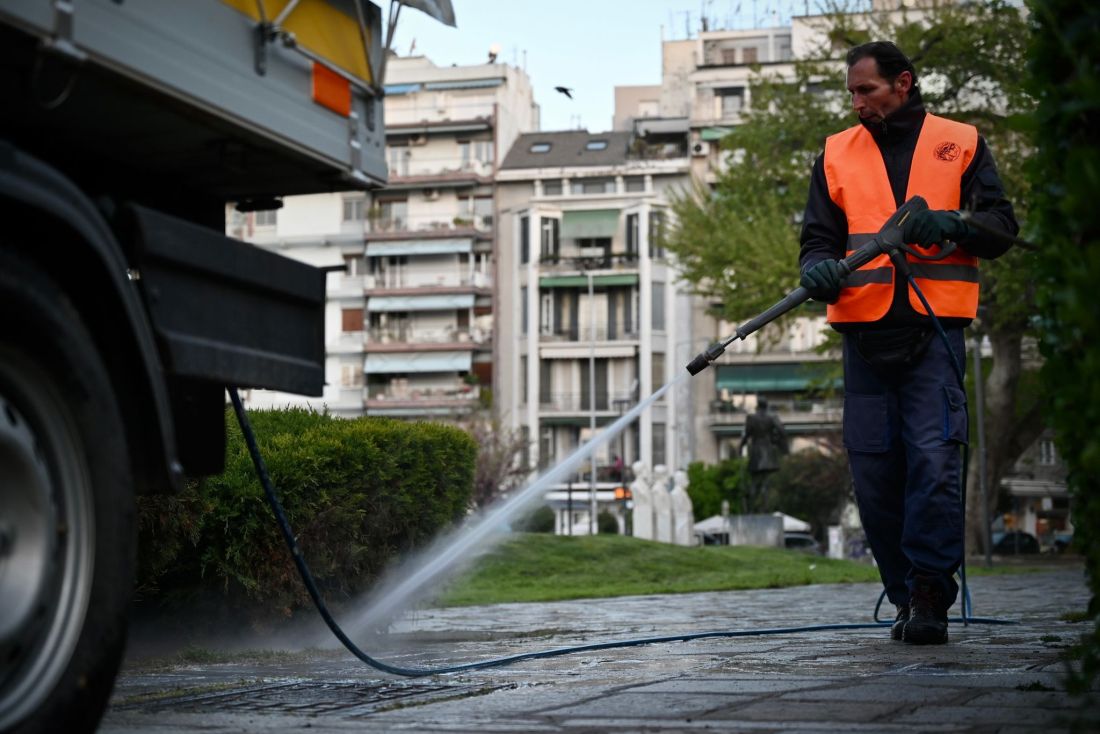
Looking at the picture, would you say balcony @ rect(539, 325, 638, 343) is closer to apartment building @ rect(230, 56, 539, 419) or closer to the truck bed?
apartment building @ rect(230, 56, 539, 419)

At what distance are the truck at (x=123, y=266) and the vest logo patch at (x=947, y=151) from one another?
312cm

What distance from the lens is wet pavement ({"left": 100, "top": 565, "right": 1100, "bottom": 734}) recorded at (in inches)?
148

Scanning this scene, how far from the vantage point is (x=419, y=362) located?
278 ft

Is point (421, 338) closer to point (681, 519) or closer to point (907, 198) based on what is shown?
point (681, 519)

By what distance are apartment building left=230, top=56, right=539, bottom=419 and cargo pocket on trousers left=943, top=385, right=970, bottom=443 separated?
251 ft

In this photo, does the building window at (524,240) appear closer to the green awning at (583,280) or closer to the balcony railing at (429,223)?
the green awning at (583,280)

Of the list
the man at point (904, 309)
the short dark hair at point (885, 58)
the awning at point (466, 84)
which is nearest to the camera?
the man at point (904, 309)

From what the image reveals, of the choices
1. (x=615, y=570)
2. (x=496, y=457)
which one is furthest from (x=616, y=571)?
(x=496, y=457)

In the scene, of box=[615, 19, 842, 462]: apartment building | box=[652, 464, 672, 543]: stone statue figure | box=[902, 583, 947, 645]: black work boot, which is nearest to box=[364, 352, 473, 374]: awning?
box=[615, 19, 842, 462]: apartment building

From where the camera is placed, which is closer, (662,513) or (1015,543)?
(662,513)

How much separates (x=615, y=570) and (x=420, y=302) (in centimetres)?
6576

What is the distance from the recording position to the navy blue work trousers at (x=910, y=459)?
6.41 m

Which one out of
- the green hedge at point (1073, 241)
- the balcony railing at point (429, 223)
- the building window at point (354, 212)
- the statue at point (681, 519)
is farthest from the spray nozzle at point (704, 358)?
the building window at point (354, 212)

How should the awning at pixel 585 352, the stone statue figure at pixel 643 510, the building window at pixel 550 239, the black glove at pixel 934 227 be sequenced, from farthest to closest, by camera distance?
1. the building window at pixel 550 239
2. the awning at pixel 585 352
3. the stone statue figure at pixel 643 510
4. the black glove at pixel 934 227
